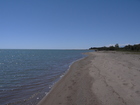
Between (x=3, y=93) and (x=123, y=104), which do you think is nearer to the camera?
(x=123, y=104)

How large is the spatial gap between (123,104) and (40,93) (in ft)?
17.8

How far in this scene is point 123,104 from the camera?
566 cm

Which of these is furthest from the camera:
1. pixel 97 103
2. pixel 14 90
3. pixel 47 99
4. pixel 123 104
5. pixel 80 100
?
pixel 14 90

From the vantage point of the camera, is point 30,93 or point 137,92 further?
point 30,93

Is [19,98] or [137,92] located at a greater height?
[137,92]

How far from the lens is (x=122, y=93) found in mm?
6926

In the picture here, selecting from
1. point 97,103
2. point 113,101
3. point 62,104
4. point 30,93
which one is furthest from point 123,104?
point 30,93

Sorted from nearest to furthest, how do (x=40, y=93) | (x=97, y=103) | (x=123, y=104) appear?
(x=123, y=104) → (x=97, y=103) → (x=40, y=93)

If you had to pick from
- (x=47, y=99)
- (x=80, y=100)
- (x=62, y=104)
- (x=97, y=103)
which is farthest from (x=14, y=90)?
(x=97, y=103)

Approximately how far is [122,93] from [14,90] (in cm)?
772

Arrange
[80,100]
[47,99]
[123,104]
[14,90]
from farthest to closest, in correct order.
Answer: [14,90] < [47,99] < [80,100] < [123,104]

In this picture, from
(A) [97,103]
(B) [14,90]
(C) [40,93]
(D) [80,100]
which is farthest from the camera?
(B) [14,90]

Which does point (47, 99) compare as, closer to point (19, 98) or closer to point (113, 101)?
point (19, 98)

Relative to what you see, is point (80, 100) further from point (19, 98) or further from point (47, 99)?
point (19, 98)
